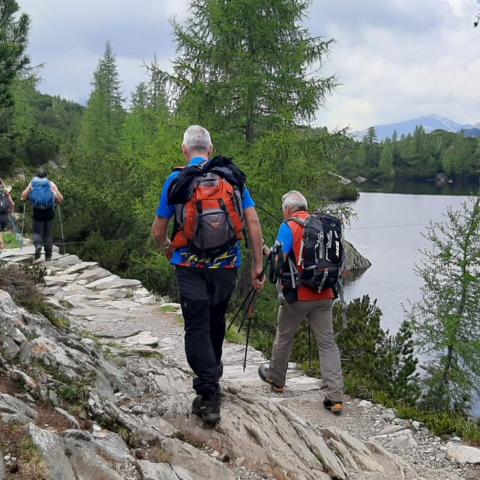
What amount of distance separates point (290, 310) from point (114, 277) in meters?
6.11

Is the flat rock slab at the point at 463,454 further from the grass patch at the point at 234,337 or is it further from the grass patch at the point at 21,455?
the grass patch at the point at 234,337

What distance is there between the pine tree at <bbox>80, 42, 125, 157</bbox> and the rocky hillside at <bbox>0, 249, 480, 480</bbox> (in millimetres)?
35429

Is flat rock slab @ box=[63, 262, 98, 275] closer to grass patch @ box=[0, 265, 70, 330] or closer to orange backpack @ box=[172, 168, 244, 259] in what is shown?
grass patch @ box=[0, 265, 70, 330]

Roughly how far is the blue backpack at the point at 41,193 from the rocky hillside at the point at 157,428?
5008 millimetres

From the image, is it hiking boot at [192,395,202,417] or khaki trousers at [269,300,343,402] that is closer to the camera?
hiking boot at [192,395,202,417]

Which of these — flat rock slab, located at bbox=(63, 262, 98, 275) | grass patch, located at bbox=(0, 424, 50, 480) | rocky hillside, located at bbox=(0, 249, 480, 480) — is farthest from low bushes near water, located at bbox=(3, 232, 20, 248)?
grass patch, located at bbox=(0, 424, 50, 480)

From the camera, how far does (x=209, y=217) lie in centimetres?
369

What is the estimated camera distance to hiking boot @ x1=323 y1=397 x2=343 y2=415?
5.44 meters

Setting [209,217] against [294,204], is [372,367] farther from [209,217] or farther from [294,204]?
[209,217]

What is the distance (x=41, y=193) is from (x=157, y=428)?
7.45 meters

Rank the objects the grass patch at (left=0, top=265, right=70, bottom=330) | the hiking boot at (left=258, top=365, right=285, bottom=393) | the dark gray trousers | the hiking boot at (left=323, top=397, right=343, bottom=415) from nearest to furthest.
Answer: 1. the grass patch at (left=0, top=265, right=70, bottom=330)
2. the hiking boot at (left=323, top=397, right=343, bottom=415)
3. the hiking boot at (left=258, top=365, right=285, bottom=393)
4. the dark gray trousers

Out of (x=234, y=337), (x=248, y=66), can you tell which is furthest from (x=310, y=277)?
(x=248, y=66)

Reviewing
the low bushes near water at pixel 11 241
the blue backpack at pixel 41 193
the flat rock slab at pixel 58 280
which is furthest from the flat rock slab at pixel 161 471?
the low bushes near water at pixel 11 241

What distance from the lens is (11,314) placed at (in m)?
4.39
